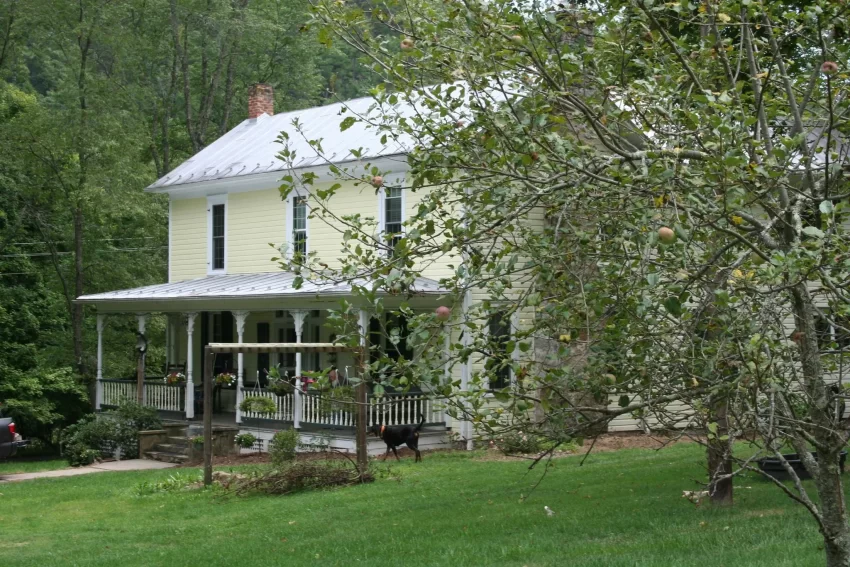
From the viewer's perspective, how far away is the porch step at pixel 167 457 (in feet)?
71.1

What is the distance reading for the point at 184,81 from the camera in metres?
36.2

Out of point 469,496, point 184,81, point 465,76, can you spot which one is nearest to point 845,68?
point 465,76

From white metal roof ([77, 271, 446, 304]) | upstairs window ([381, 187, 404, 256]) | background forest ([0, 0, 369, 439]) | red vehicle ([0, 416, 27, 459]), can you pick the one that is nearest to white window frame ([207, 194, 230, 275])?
white metal roof ([77, 271, 446, 304])

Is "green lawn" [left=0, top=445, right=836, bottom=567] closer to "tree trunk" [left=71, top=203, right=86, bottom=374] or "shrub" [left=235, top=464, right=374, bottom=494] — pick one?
"shrub" [left=235, top=464, right=374, bottom=494]

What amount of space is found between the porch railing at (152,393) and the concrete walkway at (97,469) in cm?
263

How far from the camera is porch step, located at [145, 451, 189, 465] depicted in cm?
2167

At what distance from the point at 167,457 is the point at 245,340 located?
20.5 feet

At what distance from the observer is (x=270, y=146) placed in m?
27.7

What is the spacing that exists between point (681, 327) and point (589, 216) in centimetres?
119

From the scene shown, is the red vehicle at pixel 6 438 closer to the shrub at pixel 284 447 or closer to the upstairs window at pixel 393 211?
the shrub at pixel 284 447

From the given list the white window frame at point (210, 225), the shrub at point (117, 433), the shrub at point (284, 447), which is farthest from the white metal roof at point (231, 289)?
the shrub at point (284, 447)

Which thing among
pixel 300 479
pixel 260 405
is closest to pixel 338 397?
pixel 300 479

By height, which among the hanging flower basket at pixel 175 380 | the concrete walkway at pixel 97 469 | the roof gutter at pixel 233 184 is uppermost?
the roof gutter at pixel 233 184

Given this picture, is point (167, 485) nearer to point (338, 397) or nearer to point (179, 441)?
point (338, 397)
